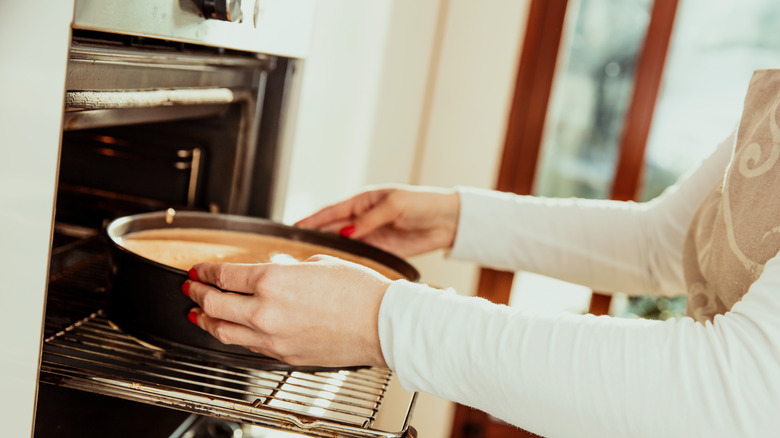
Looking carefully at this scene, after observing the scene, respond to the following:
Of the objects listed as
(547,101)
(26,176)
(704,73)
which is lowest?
(26,176)

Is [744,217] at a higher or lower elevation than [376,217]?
higher

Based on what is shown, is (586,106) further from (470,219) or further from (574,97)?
(470,219)

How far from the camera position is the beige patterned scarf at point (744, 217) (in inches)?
30.5

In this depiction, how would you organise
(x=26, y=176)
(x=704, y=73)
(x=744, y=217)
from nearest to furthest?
1. (x=26, y=176)
2. (x=744, y=217)
3. (x=704, y=73)

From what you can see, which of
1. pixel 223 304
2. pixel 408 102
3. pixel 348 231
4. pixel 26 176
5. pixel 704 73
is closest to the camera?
pixel 26 176

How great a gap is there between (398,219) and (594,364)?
1.93ft

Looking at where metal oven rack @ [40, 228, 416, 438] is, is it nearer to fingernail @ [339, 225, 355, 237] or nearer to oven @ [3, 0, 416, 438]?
oven @ [3, 0, 416, 438]

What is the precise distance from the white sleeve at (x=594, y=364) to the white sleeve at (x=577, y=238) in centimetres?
54

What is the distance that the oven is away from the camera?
0.62 metres

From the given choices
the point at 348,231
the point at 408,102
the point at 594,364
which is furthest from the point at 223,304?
the point at 408,102

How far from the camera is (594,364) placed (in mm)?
620

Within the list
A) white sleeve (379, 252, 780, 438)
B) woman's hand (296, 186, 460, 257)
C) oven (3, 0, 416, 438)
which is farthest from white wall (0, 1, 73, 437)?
woman's hand (296, 186, 460, 257)

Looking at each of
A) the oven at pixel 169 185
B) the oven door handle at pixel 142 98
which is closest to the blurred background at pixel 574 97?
the oven at pixel 169 185

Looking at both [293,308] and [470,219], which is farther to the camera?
[470,219]
